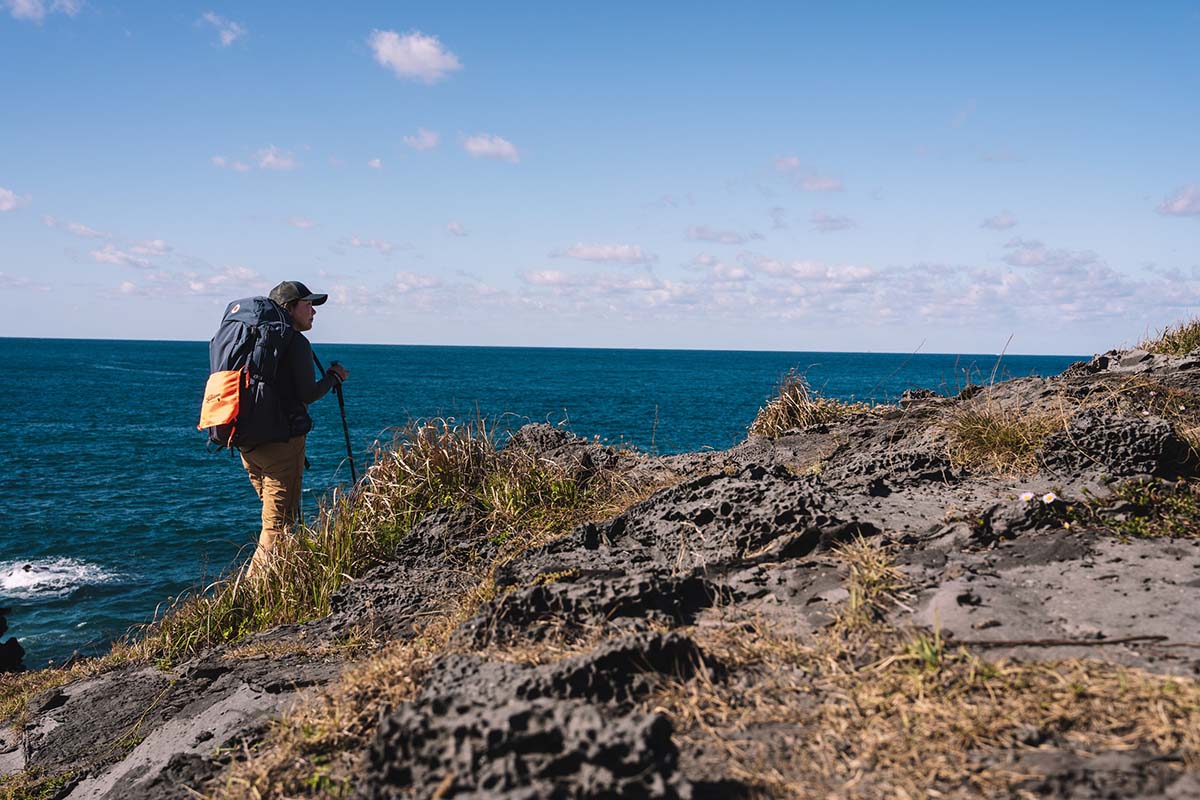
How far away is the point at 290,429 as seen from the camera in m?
6.93

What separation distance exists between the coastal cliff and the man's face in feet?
5.33

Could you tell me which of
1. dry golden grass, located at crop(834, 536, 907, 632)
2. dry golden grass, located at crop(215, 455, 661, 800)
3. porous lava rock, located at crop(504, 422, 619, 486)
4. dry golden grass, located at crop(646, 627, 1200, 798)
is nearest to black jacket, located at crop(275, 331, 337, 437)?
porous lava rock, located at crop(504, 422, 619, 486)

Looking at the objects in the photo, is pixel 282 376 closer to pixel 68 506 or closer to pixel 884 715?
pixel 884 715

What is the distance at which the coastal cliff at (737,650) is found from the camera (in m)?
2.63

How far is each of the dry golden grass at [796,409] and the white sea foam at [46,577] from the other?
1379 cm

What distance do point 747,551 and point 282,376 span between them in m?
4.33

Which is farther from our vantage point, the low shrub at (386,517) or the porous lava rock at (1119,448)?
the low shrub at (386,517)

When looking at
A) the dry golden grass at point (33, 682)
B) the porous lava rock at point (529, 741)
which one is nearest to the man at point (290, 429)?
the dry golden grass at point (33, 682)

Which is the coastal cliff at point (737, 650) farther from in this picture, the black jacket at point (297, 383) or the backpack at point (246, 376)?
the backpack at point (246, 376)

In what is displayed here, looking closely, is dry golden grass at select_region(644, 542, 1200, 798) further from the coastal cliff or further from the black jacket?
the black jacket

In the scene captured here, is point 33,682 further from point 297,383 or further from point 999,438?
point 999,438

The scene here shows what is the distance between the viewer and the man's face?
720 cm

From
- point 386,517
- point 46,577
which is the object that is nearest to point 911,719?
point 386,517

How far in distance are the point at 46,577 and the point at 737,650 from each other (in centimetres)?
1826
